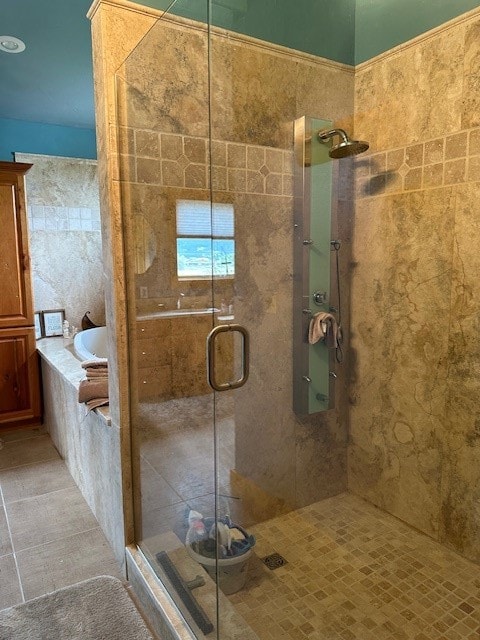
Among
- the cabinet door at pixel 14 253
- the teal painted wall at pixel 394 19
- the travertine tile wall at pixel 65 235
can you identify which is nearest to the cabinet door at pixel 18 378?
the cabinet door at pixel 14 253

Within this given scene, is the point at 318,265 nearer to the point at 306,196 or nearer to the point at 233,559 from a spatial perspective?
the point at 306,196

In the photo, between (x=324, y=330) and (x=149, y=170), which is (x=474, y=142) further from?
(x=149, y=170)

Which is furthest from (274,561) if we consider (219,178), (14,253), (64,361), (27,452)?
(14,253)

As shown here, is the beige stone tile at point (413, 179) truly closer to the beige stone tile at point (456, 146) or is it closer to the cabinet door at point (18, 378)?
the beige stone tile at point (456, 146)

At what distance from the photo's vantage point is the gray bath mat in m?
1.60

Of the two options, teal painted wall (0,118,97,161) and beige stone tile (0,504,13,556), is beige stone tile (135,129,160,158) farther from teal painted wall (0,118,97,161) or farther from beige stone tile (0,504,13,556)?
teal painted wall (0,118,97,161)

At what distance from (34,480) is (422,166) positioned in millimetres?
2791

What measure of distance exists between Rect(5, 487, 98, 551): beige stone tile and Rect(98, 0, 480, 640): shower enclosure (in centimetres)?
62

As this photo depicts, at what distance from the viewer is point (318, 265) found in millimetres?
2156

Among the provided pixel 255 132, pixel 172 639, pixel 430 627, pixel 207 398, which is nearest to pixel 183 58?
pixel 255 132

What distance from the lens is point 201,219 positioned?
162 cm

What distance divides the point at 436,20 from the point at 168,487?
2.17 meters

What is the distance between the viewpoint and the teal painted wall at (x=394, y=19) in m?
1.75

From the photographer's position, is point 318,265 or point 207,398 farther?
point 318,265
